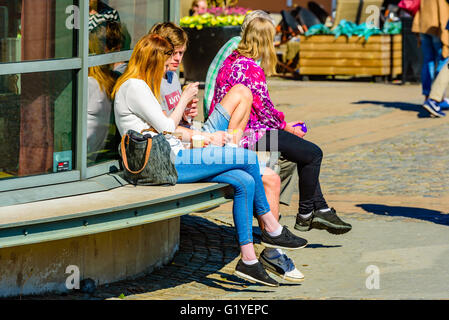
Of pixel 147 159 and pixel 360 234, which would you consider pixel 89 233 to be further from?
pixel 360 234

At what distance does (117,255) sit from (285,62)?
1358 cm

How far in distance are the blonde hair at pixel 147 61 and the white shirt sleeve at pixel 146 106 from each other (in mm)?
86

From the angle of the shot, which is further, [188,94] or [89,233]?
[188,94]

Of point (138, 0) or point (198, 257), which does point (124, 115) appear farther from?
point (198, 257)

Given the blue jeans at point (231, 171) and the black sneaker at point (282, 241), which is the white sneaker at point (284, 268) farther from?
the blue jeans at point (231, 171)

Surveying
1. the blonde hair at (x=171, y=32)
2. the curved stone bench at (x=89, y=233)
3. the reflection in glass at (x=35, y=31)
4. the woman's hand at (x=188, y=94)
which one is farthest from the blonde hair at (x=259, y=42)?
the reflection in glass at (x=35, y=31)

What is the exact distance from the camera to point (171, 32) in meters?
5.71

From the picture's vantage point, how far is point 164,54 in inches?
215

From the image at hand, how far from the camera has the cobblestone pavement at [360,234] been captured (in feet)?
17.6

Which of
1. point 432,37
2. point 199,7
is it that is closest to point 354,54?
point 199,7

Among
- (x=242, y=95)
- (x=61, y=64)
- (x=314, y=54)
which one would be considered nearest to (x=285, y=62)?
(x=314, y=54)

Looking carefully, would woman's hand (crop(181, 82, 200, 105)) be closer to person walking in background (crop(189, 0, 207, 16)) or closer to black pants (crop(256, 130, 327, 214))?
black pants (crop(256, 130, 327, 214))

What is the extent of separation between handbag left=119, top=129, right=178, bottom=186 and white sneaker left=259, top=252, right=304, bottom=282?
2.74 ft

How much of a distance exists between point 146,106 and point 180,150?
1.08 feet
